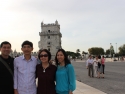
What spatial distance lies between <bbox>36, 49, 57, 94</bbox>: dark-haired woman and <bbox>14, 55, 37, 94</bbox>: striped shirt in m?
0.13

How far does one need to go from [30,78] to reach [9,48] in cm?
85

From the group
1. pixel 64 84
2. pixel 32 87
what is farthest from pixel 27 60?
pixel 64 84

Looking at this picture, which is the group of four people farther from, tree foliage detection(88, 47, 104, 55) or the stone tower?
tree foliage detection(88, 47, 104, 55)

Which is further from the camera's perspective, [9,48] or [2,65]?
[9,48]

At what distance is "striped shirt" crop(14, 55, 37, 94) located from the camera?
411 centimetres

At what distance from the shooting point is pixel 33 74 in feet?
13.8

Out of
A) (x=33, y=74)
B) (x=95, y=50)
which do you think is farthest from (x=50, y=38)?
(x=33, y=74)

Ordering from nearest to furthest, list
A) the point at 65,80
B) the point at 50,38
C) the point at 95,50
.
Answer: the point at 65,80
the point at 50,38
the point at 95,50

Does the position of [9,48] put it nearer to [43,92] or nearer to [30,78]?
[30,78]

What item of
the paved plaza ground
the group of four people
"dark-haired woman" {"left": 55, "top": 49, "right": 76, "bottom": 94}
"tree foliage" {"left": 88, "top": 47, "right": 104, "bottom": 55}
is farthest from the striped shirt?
"tree foliage" {"left": 88, "top": 47, "right": 104, "bottom": 55}

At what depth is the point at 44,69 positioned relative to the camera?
421 cm

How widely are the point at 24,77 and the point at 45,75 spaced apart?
44cm

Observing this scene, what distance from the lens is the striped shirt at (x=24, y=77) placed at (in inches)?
162

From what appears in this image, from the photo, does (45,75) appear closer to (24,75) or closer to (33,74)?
(33,74)
